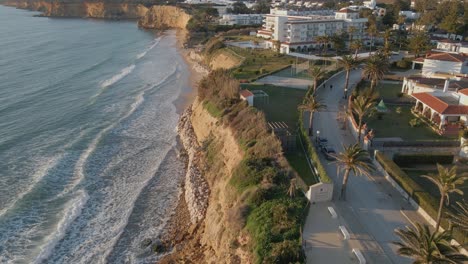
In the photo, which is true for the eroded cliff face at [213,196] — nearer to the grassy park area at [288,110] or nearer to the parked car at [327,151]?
the grassy park area at [288,110]

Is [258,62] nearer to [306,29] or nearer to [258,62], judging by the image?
[258,62]

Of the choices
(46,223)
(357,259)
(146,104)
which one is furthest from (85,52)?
(357,259)

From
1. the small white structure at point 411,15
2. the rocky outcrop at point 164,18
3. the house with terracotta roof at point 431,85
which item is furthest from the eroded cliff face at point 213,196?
the rocky outcrop at point 164,18

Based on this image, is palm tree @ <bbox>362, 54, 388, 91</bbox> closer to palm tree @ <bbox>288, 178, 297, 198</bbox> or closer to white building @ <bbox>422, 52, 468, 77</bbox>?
white building @ <bbox>422, 52, 468, 77</bbox>

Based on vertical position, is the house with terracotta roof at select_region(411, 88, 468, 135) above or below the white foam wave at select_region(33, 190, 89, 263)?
above

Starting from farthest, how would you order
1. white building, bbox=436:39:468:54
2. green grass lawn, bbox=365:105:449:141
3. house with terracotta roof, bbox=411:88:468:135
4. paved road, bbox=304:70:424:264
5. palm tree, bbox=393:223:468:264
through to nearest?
1. white building, bbox=436:39:468:54
2. house with terracotta roof, bbox=411:88:468:135
3. green grass lawn, bbox=365:105:449:141
4. paved road, bbox=304:70:424:264
5. palm tree, bbox=393:223:468:264

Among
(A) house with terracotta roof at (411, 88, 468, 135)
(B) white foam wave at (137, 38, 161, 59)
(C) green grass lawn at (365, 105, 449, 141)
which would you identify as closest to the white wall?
(A) house with terracotta roof at (411, 88, 468, 135)

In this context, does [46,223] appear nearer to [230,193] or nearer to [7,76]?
[230,193]
